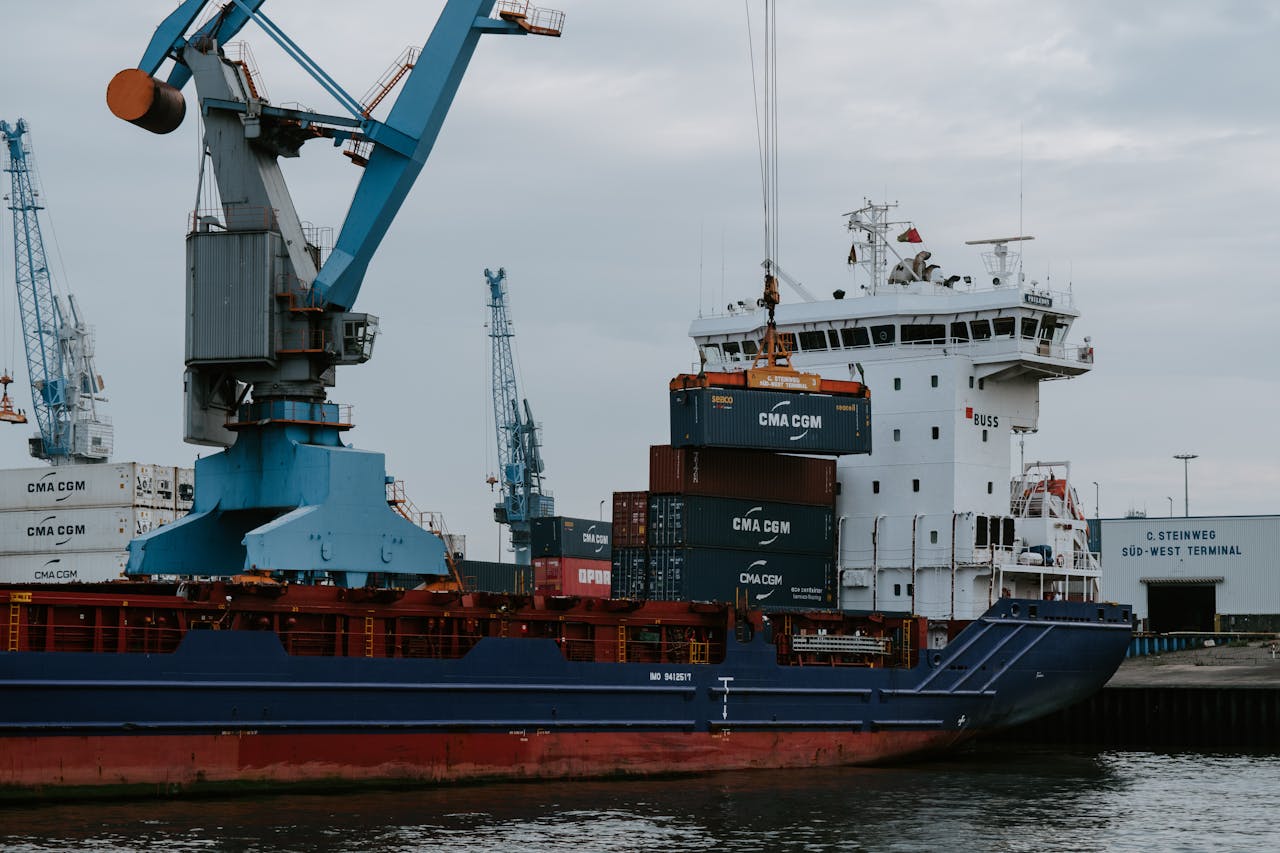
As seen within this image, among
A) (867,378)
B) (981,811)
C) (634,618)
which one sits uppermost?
(867,378)

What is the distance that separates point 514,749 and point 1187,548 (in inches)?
1332

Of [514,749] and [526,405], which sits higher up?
[526,405]

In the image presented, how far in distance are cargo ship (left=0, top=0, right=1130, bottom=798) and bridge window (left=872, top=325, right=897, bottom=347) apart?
0.04m

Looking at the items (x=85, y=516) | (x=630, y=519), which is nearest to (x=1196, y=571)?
(x=630, y=519)

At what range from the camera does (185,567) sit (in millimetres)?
30062

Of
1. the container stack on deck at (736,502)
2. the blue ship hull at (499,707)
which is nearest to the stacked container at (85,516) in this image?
the container stack on deck at (736,502)

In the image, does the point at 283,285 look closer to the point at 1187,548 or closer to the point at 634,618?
the point at 634,618

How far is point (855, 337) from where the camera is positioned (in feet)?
124

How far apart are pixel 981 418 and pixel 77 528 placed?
35.2 m

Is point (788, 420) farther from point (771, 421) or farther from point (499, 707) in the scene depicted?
point (499, 707)

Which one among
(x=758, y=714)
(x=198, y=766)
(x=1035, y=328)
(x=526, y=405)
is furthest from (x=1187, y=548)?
(x=526, y=405)

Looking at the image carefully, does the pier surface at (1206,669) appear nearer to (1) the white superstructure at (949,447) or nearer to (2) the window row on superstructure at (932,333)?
(1) the white superstructure at (949,447)

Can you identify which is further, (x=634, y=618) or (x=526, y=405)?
(x=526, y=405)

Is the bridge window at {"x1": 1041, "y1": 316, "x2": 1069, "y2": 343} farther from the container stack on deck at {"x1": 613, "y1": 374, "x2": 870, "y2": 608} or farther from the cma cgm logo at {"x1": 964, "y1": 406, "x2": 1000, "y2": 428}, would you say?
the container stack on deck at {"x1": 613, "y1": 374, "x2": 870, "y2": 608}
